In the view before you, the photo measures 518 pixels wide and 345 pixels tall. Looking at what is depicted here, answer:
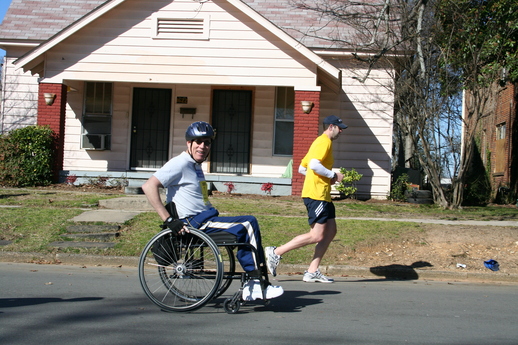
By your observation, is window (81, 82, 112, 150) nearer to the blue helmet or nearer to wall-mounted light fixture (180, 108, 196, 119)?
wall-mounted light fixture (180, 108, 196, 119)

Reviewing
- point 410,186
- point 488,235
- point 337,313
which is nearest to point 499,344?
point 337,313

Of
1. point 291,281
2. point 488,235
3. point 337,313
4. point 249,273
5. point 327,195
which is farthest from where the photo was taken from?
point 488,235

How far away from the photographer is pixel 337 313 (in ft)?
18.9

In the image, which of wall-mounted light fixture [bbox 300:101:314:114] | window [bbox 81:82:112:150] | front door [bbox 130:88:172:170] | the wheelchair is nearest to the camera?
the wheelchair

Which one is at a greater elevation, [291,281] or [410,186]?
[410,186]

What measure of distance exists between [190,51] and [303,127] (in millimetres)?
3532

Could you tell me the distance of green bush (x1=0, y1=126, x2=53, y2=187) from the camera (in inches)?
577

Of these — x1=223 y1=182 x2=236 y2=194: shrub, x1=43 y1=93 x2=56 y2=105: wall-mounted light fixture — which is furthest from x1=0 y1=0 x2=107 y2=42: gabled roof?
x1=223 y1=182 x2=236 y2=194: shrub

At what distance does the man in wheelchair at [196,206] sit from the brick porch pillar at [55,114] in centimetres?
1066

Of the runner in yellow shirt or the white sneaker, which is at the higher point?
the runner in yellow shirt

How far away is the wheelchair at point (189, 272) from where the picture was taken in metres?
5.41

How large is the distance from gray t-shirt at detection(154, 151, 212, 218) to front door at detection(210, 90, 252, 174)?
11.4 m

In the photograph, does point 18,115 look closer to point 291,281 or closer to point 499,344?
point 291,281

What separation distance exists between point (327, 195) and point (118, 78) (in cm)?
946
